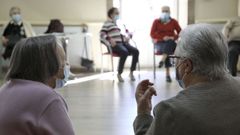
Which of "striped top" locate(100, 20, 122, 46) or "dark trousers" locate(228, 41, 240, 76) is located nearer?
"dark trousers" locate(228, 41, 240, 76)

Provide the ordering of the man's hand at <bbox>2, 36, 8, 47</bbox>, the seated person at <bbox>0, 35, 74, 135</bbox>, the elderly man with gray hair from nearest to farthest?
1. the elderly man with gray hair
2. the seated person at <bbox>0, 35, 74, 135</bbox>
3. the man's hand at <bbox>2, 36, 8, 47</bbox>

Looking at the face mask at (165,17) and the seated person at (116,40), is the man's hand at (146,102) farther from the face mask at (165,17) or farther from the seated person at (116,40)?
the face mask at (165,17)

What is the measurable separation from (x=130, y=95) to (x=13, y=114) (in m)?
4.03

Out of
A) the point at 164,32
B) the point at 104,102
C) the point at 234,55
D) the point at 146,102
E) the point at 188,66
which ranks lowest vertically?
the point at 104,102

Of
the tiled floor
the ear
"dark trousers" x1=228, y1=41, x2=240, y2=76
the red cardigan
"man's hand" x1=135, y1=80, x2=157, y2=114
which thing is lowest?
the tiled floor

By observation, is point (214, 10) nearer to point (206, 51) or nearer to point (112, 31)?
point (112, 31)

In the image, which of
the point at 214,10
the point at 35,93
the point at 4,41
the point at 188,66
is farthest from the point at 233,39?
the point at 35,93

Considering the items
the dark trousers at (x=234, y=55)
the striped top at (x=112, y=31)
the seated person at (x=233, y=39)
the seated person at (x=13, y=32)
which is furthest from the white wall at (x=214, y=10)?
the seated person at (x=13, y=32)

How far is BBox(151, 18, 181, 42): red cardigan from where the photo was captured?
702cm

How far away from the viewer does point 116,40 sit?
7043mm

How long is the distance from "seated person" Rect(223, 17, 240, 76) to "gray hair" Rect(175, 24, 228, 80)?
5.29 meters

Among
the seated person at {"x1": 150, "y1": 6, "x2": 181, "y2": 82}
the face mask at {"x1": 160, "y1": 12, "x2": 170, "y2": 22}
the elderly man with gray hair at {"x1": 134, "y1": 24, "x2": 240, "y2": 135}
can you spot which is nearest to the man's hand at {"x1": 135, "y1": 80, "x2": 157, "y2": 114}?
the elderly man with gray hair at {"x1": 134, "y1": 24, "x2": 240, "y2": 135}

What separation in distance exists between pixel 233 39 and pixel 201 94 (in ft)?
18.4

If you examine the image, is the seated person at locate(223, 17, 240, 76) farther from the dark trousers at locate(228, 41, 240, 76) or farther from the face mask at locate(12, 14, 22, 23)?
the face mask at locate(12, 14, 22, 23)
